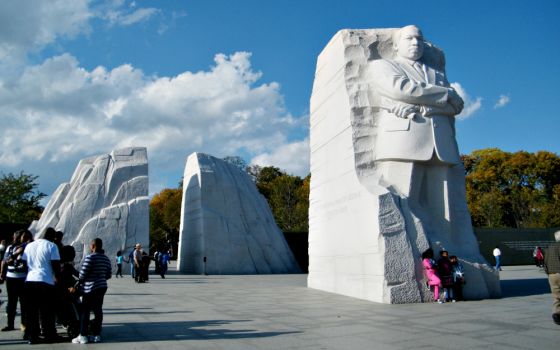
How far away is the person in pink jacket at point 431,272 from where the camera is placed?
30.0 feet

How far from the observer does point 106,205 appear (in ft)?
69.5

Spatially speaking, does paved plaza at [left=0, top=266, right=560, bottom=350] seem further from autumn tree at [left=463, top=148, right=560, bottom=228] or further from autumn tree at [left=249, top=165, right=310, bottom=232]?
autumn tree at [left=463, top=148, right=560, bottom=228]

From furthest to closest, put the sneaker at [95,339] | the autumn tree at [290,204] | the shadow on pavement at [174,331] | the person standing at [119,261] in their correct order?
the autumn tree at [290,204]
the person standing at [119,261]
the shadow on pavement at [174,331]
the sneaker at [95,339]

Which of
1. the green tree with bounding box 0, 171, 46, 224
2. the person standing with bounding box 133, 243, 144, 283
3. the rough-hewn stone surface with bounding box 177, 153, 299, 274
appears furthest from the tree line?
the person standing with bounding box 133, 243, 144, 283

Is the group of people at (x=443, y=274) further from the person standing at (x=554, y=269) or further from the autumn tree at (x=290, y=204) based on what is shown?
the autumn tree at (x=290, y=204)

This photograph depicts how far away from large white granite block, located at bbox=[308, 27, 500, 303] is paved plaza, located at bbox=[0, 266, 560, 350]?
0.71 m

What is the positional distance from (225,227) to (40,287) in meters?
16.2

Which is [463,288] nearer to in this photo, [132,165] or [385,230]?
[385,230]

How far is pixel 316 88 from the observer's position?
13.9 m

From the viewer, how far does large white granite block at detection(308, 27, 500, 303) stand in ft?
30.8

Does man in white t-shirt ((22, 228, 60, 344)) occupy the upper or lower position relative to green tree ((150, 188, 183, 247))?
lower

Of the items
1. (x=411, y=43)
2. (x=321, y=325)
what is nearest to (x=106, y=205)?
(x=411, y=43)

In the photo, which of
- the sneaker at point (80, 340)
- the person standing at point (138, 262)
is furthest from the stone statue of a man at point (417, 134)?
the person standing at point (138, 262)

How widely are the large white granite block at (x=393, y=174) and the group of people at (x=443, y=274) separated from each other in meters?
0.19
